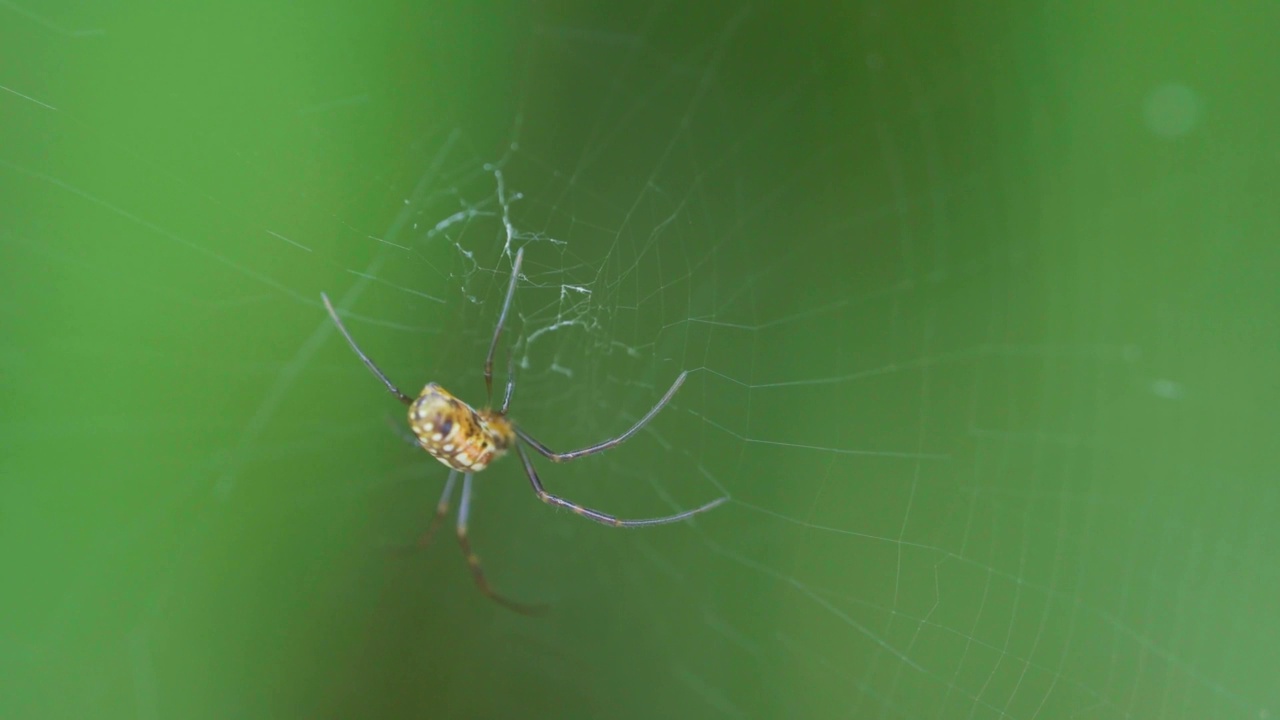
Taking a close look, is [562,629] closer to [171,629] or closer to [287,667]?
[287,667]

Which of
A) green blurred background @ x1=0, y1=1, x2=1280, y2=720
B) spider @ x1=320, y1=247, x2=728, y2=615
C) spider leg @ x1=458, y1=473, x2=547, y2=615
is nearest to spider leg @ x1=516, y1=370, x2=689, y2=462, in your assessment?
spider @ x1=320, y1=247, x2=728, y2=615

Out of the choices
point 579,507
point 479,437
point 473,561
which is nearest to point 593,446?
point 579,507

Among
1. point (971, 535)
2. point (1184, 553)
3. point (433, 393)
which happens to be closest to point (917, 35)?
point (971, 535)

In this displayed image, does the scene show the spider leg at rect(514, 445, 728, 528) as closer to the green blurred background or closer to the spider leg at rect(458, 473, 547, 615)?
the green blurred background

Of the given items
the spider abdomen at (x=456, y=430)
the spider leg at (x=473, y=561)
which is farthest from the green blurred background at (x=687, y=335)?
the spider abdomen at (x=456, y=430)

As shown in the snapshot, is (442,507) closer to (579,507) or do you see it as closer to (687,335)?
(579,507)
